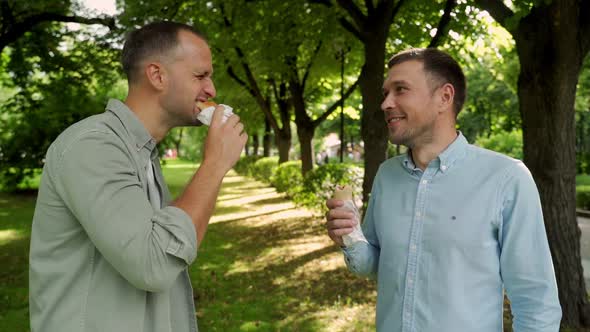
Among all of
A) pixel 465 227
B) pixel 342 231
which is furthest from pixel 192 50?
pixel 465 227

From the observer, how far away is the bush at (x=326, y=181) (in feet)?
44.2

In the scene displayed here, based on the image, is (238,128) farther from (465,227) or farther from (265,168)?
(265,168)

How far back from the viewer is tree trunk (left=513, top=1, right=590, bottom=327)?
4.98 meters

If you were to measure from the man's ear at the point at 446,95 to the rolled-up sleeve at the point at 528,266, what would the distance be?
0.59 m

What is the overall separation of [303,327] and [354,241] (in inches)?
154

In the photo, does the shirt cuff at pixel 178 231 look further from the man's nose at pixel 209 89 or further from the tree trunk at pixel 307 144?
the tree trunk at pixel 307 144

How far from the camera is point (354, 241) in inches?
100

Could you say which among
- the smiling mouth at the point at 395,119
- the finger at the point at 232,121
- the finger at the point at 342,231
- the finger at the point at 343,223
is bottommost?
the finger at the point at 342,231

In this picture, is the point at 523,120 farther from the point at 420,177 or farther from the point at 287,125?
the point at 287,125

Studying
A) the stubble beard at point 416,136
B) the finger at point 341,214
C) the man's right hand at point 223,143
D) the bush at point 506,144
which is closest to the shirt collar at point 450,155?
the stubble beard at point 416,136

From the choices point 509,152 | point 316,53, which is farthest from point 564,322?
point 509,152

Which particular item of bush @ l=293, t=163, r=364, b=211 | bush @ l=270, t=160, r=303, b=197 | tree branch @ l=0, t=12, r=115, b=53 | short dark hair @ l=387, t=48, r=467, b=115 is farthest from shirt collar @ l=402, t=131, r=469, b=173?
bush @ l=270, t=160, r=303, b=197

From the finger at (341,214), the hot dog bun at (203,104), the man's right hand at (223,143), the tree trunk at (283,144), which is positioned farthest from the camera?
the tree trunk at (283,144)

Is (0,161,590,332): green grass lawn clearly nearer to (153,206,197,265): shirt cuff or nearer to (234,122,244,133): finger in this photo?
(234,122,244,133): finger
